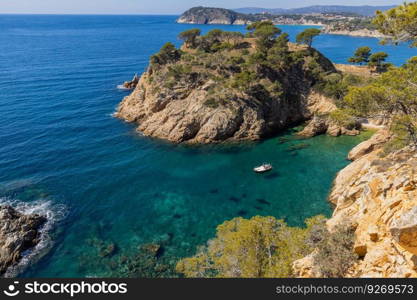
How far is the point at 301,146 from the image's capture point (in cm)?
5288

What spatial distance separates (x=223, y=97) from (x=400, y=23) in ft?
128

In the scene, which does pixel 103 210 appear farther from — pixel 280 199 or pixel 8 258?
pixel 280 199

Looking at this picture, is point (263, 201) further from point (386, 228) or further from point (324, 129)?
point (324, 129)

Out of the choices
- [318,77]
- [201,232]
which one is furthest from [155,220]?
[318,77]

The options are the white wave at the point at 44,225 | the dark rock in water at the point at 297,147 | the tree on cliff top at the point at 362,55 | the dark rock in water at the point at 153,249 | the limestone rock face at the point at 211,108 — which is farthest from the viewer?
the tree on cliff top at the point at 362,55

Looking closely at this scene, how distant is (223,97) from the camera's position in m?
58.6

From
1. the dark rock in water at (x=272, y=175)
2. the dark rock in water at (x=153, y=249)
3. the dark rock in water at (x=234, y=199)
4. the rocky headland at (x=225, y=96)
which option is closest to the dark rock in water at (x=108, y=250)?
the dark rock in water at (x=153, y=249)

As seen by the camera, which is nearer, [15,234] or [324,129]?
[15,234]

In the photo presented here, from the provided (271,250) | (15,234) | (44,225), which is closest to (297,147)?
(271,250)

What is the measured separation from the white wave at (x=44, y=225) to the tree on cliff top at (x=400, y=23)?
1670 inches

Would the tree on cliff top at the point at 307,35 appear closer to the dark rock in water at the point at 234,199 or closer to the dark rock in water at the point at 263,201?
the dark rock in water at the point at 263,201

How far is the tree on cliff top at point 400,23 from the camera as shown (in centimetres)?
2097

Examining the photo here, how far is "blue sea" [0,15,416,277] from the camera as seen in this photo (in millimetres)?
32656

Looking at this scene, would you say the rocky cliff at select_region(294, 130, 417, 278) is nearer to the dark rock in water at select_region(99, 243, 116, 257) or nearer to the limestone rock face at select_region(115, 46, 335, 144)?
the dark rock in water at select_region(99, 243, 116, 257)
